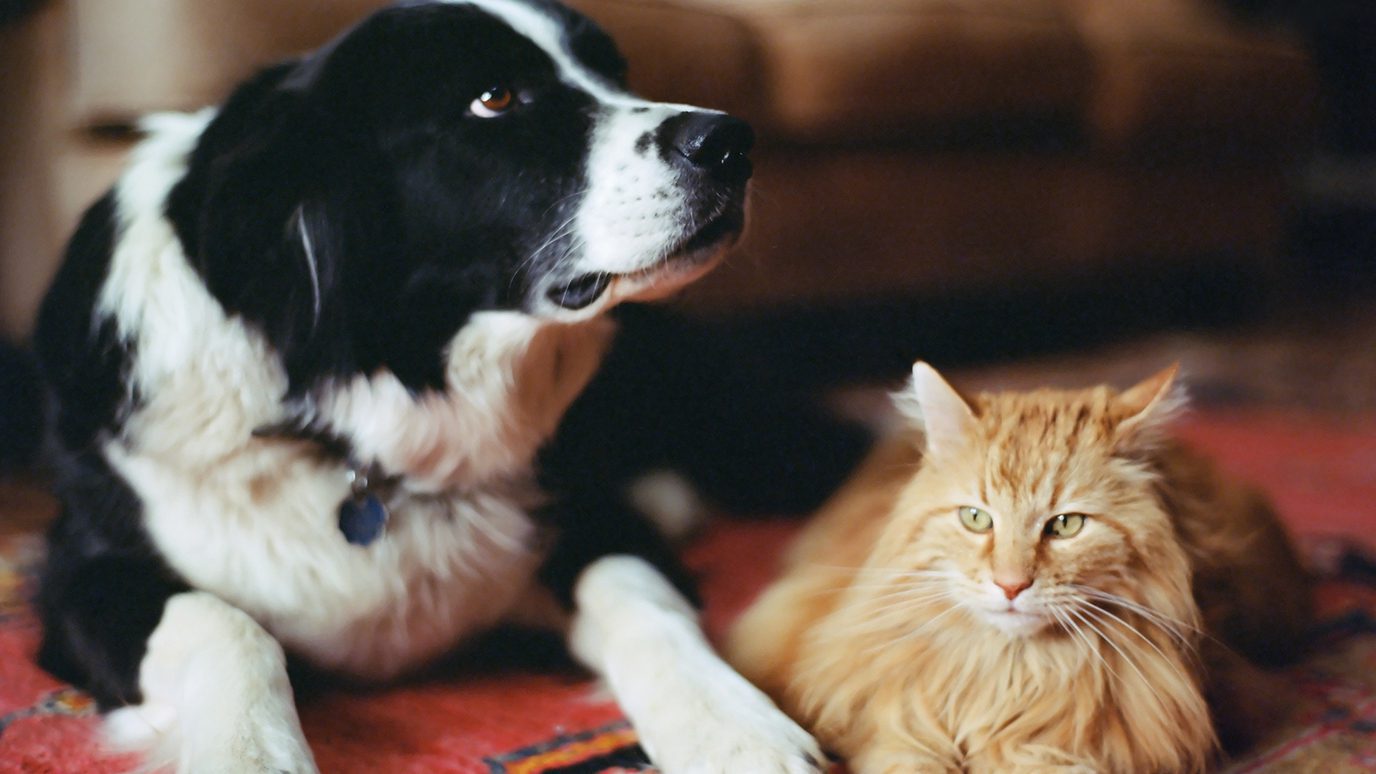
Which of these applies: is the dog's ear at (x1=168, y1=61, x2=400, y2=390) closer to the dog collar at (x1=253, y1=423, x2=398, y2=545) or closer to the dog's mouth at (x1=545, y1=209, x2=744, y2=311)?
the dog collar at (x1=253, y1=423, x2=398, y2=545)

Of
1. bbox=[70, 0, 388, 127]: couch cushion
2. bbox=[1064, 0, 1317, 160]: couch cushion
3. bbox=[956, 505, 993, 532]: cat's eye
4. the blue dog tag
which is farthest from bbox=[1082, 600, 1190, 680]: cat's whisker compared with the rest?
bbox=[1064, 0, 1317, 160]: couch cushion

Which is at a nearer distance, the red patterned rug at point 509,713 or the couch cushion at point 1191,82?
the red patterned rug at point 509,713

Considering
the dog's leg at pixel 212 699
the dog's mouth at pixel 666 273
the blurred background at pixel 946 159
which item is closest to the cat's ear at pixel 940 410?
the dog's mouth at pixel 666 273

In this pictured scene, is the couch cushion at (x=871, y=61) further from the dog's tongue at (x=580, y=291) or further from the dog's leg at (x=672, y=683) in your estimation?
the dog's leg at (x=672, y=683)

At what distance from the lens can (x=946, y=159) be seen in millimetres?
2609

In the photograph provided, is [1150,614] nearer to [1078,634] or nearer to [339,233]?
[1078,634]

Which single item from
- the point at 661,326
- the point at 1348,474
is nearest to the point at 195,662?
the point at 661,326

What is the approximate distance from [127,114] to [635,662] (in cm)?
108

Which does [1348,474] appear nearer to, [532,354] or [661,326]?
[661,326]

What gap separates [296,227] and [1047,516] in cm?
77

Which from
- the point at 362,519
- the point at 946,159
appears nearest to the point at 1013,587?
the point at 362,519

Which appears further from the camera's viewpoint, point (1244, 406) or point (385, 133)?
point (1244, 406)

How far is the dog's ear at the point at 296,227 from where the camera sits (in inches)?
43.4

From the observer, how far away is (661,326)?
5.52 ft
